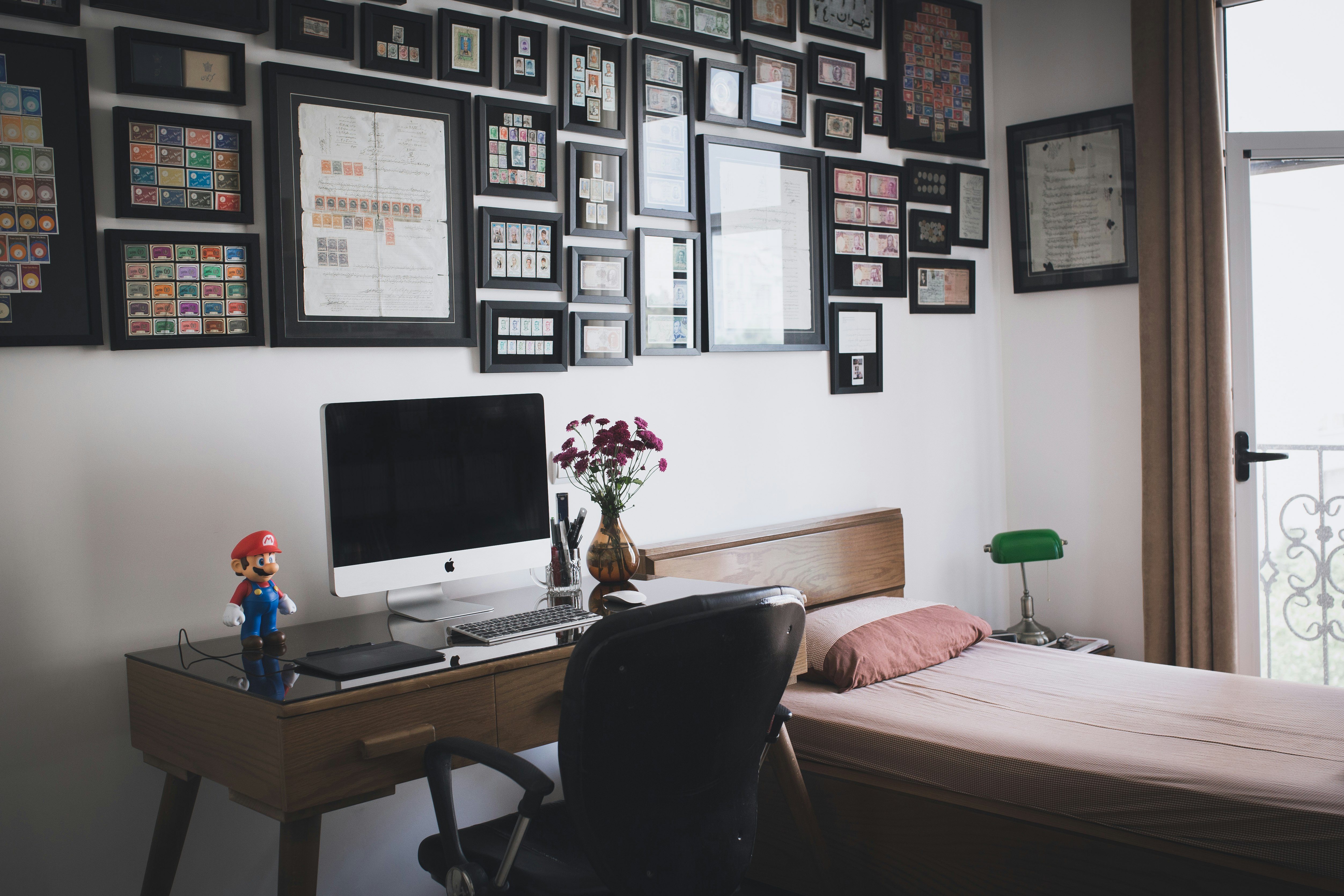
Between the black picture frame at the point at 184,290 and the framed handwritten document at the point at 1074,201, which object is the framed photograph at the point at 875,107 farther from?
the black picture frame at the point at 184,290

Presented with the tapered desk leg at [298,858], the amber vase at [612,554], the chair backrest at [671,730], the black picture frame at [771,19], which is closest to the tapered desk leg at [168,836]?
the tapered desk leg at [298,858]

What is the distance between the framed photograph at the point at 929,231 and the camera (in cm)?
381

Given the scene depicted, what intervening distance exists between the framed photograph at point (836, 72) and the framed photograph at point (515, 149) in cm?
113

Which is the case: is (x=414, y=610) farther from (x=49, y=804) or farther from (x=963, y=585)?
(x=963, y=585)

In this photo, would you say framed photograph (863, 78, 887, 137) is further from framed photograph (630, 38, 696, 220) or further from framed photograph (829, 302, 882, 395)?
framed photograph (630, 38, 696, 220)

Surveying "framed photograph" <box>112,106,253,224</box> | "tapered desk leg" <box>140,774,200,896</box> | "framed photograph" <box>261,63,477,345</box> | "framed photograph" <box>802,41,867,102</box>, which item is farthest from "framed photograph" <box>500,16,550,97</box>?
"tapered desk leg" <box>140,774,200,896</box>

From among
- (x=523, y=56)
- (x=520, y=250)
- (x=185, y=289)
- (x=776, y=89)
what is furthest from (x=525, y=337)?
(x=776, y=89)

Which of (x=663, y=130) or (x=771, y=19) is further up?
(x=771, y=19)

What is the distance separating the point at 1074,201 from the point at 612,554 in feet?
8.05

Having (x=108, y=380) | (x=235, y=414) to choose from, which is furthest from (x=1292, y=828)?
(x=108, y=380)

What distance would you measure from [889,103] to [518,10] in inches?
62.4

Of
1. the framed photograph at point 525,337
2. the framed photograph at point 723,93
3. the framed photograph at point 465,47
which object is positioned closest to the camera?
the framed photograph at point 465,47

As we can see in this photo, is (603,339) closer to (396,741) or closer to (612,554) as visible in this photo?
(612,554)

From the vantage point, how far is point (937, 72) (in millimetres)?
3889
